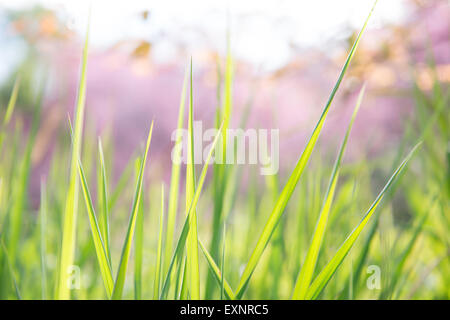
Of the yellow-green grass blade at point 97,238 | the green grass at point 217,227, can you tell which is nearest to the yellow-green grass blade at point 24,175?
the green grass at point 217,227

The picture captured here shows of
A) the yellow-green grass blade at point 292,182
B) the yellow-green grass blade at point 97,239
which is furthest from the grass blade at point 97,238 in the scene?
the yellow-green grass blade at point 292,182

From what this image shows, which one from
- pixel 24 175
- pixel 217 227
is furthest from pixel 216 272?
pixel 24 175

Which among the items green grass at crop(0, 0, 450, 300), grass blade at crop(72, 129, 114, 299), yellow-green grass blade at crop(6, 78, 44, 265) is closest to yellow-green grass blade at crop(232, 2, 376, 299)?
green grass at crop(0, 0, 450, 300)

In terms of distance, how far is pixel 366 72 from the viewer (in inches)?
36.3

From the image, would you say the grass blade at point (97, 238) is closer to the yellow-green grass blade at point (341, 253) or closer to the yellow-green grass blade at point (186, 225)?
the yellow-green grass blade at point (186, 225)

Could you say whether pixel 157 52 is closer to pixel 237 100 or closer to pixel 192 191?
pixel 192 191

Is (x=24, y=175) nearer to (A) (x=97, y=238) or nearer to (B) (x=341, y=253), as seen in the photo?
(A) (x=97, y=238)

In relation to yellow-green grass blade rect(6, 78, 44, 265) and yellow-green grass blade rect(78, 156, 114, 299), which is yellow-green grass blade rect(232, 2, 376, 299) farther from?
yellow-green grass blade rect(6, 78, 44, 265)

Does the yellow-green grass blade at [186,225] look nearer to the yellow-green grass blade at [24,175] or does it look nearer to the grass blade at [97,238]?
the grass blade at [97,238]

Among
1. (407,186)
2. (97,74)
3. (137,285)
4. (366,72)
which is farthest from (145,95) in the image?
(137,285)

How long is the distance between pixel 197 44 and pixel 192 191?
0.68 meters

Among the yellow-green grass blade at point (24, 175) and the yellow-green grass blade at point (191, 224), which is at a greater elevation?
the yellow-green grass blade at point (24, 175)

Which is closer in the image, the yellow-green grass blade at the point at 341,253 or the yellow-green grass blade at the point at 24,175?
the yellow-green grass blade at the point at 341,253

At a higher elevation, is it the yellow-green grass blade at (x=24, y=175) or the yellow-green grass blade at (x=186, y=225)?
the yellow-green grass blade at (x=24, y=175)
